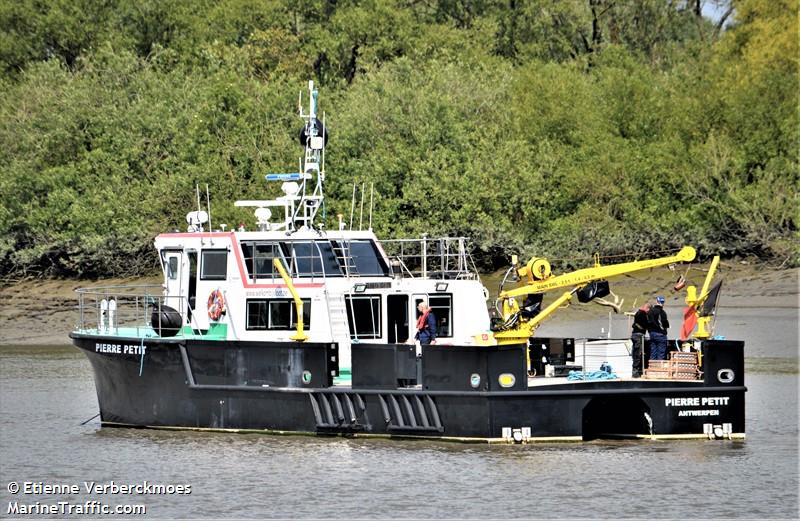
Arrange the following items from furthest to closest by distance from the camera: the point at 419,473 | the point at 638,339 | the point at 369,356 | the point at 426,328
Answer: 1. the point at 426,328
2. the point at 638,339
3. the point at 369,356
4. the point at 419,473

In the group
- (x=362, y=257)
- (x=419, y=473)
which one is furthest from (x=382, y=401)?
(x=362, y=257)

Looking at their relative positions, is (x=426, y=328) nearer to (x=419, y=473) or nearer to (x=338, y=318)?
(x=338, y=318)

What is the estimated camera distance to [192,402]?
924 inches

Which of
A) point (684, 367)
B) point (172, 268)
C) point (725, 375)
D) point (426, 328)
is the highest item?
point (172, 268)

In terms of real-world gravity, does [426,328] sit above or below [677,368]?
above

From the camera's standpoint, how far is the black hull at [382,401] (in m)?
21.8

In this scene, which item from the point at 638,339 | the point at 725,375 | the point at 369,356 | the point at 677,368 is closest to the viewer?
the point at 725,375

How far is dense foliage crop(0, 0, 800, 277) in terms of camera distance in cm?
4431

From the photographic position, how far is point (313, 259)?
79.3 feet

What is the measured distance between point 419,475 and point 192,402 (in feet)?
14.8

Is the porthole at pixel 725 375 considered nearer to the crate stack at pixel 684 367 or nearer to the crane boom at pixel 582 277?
the crate stack at pixel 684 367

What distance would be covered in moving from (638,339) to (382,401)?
3854mm

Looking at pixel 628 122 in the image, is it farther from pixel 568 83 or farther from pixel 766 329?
pixel 766 329


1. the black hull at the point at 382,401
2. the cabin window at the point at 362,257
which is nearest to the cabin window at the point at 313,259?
the cabin window at the point at 362,257
